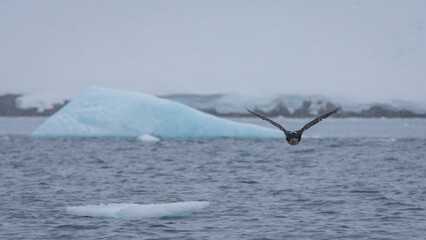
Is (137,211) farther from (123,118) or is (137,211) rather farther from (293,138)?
(123,118)

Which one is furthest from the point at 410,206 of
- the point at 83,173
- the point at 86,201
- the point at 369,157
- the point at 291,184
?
the point at 369,157

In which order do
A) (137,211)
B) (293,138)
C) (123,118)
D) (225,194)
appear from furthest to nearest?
(123,118) → (225,194) → (137,211) → (293,138)

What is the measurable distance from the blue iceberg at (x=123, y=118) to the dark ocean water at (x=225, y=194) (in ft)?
19.2

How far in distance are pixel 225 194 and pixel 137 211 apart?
4500 millimetres

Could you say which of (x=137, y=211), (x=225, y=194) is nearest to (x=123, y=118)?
(x=225, y=194)

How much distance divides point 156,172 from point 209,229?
12.1 meters

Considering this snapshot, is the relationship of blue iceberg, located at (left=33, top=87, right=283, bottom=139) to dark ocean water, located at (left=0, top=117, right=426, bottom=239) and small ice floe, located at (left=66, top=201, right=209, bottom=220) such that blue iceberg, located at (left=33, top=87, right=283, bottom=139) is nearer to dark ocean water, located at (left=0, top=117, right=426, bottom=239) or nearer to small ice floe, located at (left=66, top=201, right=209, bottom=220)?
dark ocean water, located at (left=0, top=117, right=426, bottom=239)

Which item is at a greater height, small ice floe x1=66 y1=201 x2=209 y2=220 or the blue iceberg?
the blue iceberg

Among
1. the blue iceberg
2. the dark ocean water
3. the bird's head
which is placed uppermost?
the blue iceberg

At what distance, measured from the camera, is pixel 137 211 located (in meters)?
13.3

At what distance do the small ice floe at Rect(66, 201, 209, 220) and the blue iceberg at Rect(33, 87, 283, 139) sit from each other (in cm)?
2412

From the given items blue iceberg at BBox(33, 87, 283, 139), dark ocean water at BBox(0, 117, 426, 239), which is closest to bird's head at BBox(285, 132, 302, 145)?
dark ocean water at BBox(0, 117, 426, 239)

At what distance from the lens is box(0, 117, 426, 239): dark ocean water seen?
12.2 meters

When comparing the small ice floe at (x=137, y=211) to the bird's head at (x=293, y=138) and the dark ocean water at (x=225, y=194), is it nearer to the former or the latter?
the dark ocean water at (x=225, y=194)
